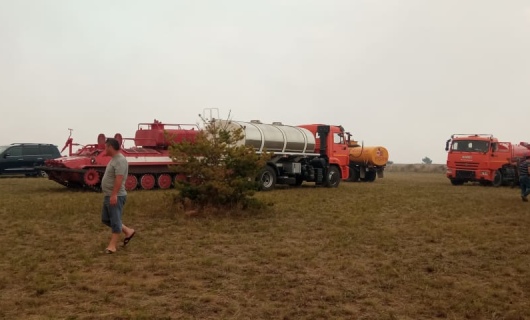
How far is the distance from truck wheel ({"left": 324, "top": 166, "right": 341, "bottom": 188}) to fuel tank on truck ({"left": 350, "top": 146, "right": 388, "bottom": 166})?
768 centimetres

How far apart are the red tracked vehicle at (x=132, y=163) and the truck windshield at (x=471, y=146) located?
14.5 meters

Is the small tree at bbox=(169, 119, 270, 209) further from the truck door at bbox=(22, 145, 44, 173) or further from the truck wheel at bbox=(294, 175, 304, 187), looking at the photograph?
Result: the truck door at bbox=(22, 145, 44, 173)

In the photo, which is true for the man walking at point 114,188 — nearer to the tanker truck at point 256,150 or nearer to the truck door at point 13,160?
the tanker truck at point 256,150

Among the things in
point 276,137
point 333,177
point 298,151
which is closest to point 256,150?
point 276,137

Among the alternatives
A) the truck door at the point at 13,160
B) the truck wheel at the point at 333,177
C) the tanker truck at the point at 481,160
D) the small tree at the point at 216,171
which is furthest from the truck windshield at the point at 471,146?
the truck door at the point at 13,160

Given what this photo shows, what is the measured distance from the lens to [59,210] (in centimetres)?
1223

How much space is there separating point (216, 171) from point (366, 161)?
20.5 meters

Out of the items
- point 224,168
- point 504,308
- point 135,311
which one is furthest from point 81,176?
point 504,308

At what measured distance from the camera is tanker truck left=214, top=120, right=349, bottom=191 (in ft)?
65.0

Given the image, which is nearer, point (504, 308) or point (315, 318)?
point (315, 318)

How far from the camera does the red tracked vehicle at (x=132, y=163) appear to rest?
17656 mm

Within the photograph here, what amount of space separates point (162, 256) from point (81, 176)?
36.4 feet

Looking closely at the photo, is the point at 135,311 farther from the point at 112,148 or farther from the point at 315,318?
the point at 112,148

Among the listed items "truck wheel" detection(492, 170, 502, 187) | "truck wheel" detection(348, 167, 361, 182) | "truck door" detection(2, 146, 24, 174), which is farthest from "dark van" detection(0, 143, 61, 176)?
"truck wheel" detection(492, 170, 502, 187)
